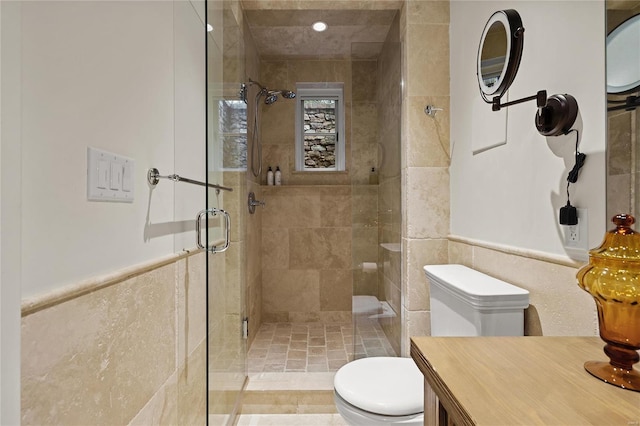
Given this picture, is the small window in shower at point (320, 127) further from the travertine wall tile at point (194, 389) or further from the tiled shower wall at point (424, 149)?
the travertine wall tile at point (194, 389)

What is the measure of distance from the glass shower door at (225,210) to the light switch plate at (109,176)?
41cm

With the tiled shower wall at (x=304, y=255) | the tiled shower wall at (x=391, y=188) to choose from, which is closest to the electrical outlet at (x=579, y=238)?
the tiled shower wall at (x=391, y=188)

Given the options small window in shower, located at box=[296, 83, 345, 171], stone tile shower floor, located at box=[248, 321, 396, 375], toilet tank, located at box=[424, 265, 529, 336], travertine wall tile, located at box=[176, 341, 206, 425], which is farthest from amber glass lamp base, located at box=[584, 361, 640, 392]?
small window in shower, located at box=[296, 83, 345, 171]

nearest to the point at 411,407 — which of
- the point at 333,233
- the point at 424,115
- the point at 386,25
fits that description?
the point at 424,115

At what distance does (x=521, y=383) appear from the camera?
0.63 metres

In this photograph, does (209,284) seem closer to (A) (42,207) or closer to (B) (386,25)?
(A) (42,207)

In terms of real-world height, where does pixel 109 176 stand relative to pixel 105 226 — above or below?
above

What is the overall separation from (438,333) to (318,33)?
7.99 feet

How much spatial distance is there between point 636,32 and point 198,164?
1.49 metres

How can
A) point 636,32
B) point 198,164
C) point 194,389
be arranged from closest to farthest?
point 636,32, point 194,389, point 198,164

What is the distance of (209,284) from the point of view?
1438 mm

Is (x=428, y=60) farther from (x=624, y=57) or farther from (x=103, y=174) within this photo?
(x=103, y=174)

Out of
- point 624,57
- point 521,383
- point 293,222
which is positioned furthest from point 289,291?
point 624,57

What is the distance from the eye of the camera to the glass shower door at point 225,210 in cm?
146
